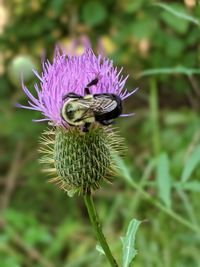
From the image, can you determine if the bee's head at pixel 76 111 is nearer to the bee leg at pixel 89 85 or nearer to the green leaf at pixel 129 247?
the bee leg at pixel 89 85

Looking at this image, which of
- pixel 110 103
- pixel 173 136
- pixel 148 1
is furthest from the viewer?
pixel 173 136

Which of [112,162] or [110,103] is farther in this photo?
[112,162]

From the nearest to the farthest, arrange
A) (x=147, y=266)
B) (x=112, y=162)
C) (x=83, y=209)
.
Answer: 1. (x=112, y=162)
2. (x=147, y=266)
3. (x=83, y=209)

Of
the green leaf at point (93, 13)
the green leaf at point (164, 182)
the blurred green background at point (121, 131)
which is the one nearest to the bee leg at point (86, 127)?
the green leaf at point (164, 182)

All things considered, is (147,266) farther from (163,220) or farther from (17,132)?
(17,132)

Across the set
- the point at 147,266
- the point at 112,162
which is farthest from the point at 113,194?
the point at 112,162

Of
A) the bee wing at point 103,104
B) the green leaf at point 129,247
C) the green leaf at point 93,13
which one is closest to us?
the green leaf at point 129,247

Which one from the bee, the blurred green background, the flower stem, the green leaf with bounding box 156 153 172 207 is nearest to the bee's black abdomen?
the bee
